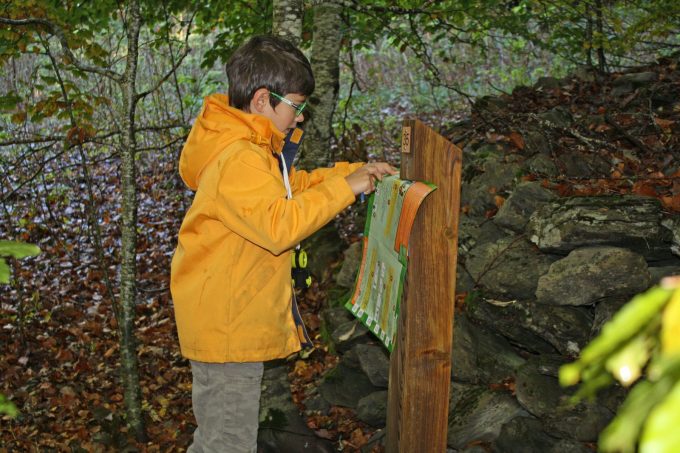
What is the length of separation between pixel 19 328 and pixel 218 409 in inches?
165

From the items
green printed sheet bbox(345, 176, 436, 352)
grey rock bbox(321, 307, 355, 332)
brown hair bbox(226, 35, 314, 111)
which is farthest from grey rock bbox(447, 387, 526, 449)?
brown hair bbox(226, 35, 314, 111)

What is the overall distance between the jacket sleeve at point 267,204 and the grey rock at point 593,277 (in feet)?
5.03

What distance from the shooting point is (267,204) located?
261 centimetres

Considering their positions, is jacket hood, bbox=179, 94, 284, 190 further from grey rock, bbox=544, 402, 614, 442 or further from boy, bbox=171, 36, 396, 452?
grey rock, bbox=544, 402, 614, 442

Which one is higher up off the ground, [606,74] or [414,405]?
[606,74]

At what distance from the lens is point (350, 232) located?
21.9 ft

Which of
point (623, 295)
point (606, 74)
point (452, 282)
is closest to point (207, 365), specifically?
point (452, 282)

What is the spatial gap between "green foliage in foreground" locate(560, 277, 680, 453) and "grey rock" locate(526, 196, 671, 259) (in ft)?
10.7

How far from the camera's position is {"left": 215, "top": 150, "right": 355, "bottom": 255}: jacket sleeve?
260 cm

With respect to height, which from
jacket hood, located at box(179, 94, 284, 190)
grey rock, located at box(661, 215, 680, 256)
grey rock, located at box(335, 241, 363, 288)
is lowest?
grey rock, located at box(335, 241, 363, 288)

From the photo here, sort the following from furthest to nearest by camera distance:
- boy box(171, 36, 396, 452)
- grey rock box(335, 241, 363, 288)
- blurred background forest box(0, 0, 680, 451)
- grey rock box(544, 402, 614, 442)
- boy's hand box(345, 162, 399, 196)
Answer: grey rock box(335, 241, 363, 288) < blurred background forest box(0, 0, 680, 451) < grey rock box(544, 402, 614, 442) < boy's hand box(345, 162, 399, 196) < boy box(171, 36, 396, 452)

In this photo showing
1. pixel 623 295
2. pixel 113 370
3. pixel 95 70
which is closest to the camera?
pixel 623 295

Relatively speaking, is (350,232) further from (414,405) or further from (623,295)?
(414,405)

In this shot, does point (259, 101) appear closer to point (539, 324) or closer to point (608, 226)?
point (539, 324)
